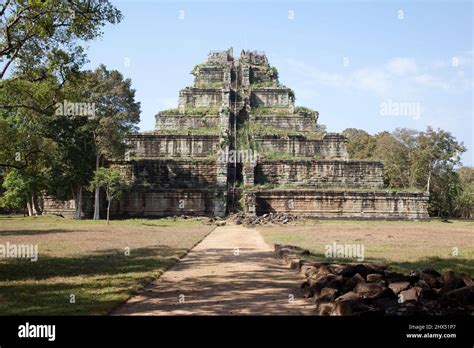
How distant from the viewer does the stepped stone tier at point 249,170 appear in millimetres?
36250

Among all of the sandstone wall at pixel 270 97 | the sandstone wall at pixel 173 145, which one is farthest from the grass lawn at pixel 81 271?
the sandstone wall at pixel 270 97

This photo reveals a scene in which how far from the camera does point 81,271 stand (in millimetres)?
11812

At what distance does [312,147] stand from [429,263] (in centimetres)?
2819

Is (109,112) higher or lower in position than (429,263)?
higher

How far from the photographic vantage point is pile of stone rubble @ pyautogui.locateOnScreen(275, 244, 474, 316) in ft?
21.7

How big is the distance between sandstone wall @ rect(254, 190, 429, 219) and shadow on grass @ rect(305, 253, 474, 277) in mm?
21329

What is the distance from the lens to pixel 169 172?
38062 mm

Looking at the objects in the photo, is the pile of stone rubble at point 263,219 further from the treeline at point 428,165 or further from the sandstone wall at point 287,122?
the treeline at point 428,165

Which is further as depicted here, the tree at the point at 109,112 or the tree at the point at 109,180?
the tree at the point at 109,112

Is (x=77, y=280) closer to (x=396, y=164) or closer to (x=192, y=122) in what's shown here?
(x=192, y=122)

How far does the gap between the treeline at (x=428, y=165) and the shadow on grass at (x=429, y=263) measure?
37664 mm

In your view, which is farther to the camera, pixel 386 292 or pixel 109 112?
pixel 109 112

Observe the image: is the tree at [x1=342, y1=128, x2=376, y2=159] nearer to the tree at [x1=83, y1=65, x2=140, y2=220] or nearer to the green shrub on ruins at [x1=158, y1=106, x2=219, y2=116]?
the green shrub on ruins at [x1=158, y1=106, x2=219, y2=116]

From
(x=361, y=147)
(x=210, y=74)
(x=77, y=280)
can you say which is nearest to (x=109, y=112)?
(x=210, y=74)
